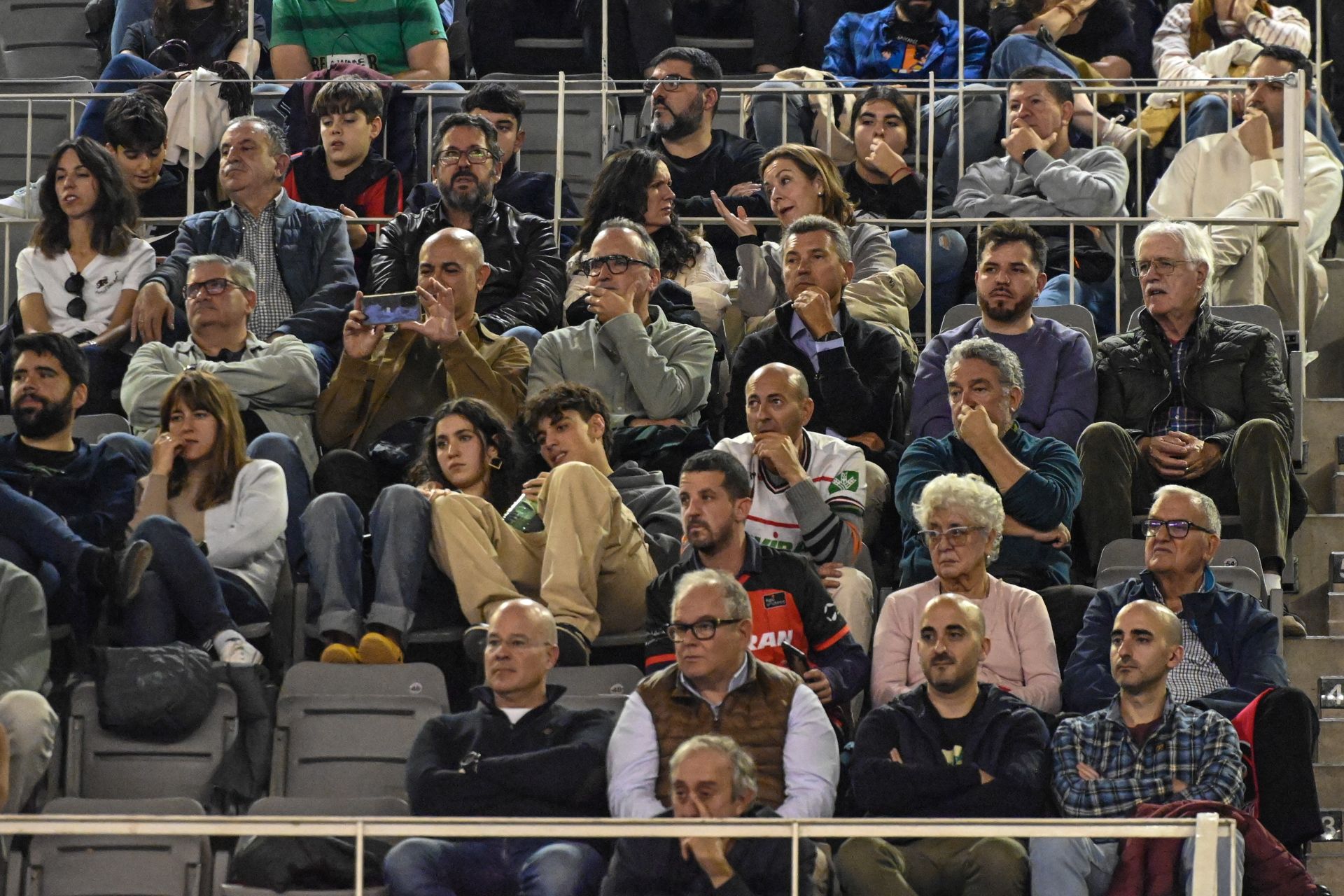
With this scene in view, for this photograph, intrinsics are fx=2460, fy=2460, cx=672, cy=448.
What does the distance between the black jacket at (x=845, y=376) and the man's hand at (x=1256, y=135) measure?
202cm

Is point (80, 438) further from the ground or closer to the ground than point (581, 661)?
further from the ground

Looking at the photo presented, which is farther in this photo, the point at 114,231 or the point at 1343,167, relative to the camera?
the point at 1343,167

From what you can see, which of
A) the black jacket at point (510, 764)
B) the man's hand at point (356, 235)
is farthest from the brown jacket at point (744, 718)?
the man's hand at point (356, 235)

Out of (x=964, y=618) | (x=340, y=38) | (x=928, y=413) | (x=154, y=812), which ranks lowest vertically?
(x=154, y=812)

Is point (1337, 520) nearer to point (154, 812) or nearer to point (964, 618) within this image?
point (964, 618)

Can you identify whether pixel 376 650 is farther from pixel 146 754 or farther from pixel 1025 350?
pixel 1025 350

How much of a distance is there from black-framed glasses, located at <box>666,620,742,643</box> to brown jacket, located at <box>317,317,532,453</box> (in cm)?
154

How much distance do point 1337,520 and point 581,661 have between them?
2.58m

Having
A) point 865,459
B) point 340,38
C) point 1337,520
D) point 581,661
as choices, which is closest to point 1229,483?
point 1337,520

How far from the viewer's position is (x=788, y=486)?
657 centimetres

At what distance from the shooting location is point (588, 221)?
8039 mm

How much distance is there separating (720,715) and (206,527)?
1.62 metres

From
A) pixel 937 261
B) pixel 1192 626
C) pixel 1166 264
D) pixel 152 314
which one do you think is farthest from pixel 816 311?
pixel 152 314

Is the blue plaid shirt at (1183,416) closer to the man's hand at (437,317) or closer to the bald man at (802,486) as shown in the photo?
the bald man at (802,486)
